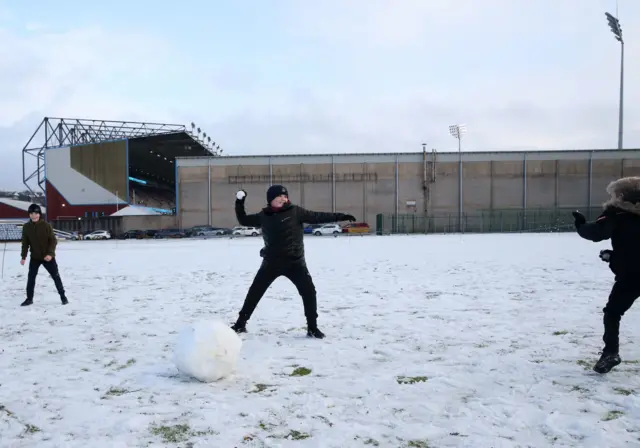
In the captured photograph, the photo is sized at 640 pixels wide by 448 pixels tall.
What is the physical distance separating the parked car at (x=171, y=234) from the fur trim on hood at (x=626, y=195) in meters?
44.8

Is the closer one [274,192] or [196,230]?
[274,192]

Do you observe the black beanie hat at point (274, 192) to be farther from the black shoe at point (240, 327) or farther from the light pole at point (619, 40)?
the light pole at point (619, 40)

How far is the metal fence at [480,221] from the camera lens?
157 ft

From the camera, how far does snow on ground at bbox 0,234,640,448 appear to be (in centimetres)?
296

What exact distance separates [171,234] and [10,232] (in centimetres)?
1356

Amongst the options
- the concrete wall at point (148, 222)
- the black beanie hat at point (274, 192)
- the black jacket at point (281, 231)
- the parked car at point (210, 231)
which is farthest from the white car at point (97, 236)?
the black beanie hat at point (274, 192)

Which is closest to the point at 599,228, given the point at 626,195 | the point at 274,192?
the point at 626,195

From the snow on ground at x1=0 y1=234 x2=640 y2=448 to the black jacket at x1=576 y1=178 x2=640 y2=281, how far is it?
3.13 ft

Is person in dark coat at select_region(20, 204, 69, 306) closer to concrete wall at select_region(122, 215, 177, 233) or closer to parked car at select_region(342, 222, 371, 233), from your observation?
parked car at select_region(342, 222, 371, 233)

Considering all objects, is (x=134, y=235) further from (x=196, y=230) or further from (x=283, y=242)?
(x=283, y=242)

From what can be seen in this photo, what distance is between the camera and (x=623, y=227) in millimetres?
3777

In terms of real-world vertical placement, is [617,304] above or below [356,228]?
above

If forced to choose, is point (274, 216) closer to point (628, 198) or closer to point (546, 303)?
point (628, 198)

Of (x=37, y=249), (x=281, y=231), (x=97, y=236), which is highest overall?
(x=281, y=231)
